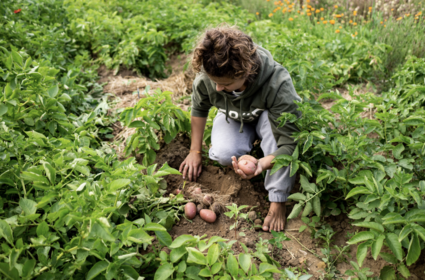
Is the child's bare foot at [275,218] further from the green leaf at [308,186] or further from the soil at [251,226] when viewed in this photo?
the green leaf at [308,186]

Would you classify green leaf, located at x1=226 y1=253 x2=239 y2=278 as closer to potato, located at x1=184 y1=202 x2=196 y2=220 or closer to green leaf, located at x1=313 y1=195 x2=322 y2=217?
potato, located at x1=184 y1=202 x2=196 y2=220

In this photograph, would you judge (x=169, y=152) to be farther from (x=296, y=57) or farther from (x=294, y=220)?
(x=296, y=57)

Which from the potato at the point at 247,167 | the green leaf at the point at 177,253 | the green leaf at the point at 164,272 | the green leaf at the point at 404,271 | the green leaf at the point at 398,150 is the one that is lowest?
the green leaf at the point at 404,271

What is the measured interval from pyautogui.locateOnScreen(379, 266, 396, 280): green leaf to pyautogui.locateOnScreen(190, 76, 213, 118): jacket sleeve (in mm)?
1479

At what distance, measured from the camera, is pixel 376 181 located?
1.67m

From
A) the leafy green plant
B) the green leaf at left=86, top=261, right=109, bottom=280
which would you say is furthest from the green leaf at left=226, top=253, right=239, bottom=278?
the leafy green plant

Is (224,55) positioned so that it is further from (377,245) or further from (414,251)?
(414,251)


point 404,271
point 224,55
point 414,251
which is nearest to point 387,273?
point 404,271

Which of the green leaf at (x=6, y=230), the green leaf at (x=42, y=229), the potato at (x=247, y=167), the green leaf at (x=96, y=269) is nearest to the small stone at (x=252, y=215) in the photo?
the potato at (x=247, y=167)

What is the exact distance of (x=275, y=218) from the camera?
6.74ft

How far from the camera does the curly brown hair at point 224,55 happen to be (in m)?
1.75

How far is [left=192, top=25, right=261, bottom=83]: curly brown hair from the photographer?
1750 millimetres

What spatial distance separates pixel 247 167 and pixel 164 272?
796mm

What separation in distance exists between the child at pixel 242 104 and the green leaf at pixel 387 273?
596 millimetres
